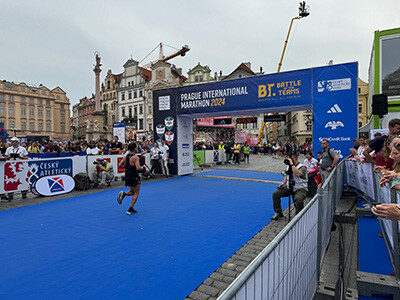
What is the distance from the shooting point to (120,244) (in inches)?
189

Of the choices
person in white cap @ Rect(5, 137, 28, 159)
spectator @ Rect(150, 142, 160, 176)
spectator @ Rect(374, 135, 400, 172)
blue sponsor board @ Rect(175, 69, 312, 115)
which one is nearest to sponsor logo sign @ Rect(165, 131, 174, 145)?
spectator @ Rect(150, 142, 160, 176)

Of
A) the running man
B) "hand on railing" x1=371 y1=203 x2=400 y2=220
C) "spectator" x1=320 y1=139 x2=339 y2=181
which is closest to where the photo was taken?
"hand on railing" x1=371 y1=203 x2=400 y2=220

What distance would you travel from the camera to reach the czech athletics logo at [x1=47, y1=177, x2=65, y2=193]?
A: 9.41 meters

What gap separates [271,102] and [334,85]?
256 cm

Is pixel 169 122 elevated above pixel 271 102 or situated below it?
below

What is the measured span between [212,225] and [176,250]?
1555mm

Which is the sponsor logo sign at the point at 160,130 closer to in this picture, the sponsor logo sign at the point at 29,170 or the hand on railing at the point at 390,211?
the sponsor logo sign at the point at 29,170

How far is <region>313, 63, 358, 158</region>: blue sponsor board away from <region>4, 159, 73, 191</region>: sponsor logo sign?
393 inches

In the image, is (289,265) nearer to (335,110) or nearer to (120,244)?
(120,244)

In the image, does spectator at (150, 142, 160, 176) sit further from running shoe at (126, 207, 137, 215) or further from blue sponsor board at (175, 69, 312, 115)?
running shoe at (126, 207, 137, 215)

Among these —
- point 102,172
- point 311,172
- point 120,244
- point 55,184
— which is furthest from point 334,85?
point 55,184

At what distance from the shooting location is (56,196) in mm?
9398

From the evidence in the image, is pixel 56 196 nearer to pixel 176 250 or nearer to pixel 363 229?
pixel 176 250

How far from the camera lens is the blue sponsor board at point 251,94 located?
10.4 metres
